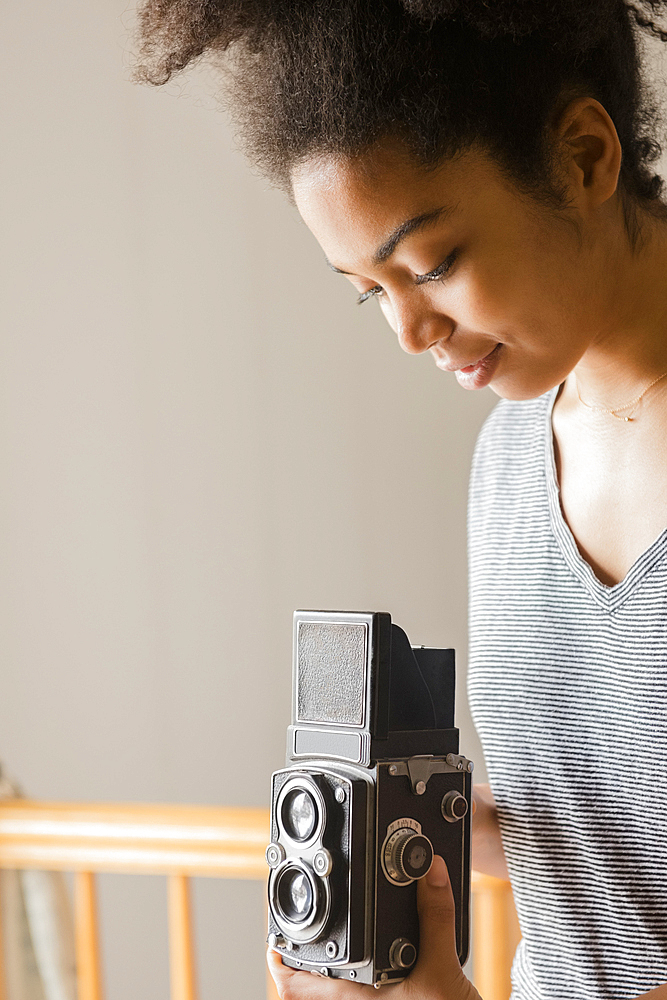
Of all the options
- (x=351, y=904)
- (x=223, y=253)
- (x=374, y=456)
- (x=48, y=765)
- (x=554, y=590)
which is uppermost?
(x=223, y=253)

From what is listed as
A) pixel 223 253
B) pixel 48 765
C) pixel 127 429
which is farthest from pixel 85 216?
pixel 48 765

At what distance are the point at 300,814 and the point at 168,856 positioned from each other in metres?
0.52

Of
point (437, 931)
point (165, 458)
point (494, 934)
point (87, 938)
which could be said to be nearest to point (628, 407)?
point (437, 931)

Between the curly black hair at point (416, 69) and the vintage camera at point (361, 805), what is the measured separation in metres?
0.36

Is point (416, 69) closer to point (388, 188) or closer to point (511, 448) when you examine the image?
point (388, 188)

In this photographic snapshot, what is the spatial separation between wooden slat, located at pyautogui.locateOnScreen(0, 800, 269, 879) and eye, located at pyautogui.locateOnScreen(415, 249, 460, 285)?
72 cm

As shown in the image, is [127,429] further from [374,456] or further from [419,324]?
[419,324]

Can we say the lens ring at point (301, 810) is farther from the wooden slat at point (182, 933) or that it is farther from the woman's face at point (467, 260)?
the wooden slat at point (182, 933)

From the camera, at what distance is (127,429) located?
6.99 feet

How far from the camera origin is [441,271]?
766 mm

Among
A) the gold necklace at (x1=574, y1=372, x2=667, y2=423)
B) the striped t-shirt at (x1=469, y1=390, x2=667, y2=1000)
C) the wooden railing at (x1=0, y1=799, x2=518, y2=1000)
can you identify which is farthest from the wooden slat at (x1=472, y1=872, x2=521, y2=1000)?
the gold necklace at (x1=574, y1=372, x2=667, y2=423)

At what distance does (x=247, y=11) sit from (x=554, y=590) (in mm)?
525

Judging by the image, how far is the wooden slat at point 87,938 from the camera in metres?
1.34

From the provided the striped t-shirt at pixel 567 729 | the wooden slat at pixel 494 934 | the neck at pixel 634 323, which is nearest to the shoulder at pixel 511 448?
the striped t-shirt at pixel 567 729
